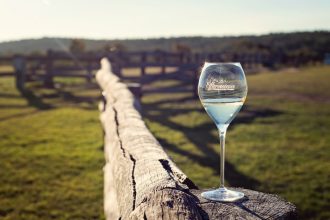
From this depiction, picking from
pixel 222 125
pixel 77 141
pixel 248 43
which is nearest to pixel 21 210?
pixel 77 141

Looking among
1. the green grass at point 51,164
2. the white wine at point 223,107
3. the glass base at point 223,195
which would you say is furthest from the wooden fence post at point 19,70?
the glass base at point 223,195

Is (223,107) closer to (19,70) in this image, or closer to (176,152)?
(176,152)

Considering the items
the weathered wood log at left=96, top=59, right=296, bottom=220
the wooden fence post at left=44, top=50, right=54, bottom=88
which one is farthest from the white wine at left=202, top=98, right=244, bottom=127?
the wooden fence post at left=44, top=50, right=54, bottom=88

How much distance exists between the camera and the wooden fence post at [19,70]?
15016 millimetres

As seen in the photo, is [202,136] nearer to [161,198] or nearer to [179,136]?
[179,136]

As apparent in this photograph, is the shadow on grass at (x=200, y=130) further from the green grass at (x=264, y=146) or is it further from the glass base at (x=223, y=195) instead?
the glass base at (x=223, y=195)

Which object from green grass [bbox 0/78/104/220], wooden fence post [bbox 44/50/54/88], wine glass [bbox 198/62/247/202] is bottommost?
green grass [bbox 0/78/104/220]

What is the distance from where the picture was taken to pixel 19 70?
49.9 ft

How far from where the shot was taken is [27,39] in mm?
71375

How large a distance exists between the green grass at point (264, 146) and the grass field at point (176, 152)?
11 millimetres

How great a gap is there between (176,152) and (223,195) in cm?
494

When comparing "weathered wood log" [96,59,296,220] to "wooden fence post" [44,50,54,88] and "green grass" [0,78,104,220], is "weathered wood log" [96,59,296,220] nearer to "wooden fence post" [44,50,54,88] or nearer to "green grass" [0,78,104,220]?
"green grass" [0,78,104,220]

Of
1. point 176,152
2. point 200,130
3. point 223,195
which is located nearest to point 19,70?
point 200,130

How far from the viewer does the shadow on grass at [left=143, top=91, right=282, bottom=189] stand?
5327 mm
